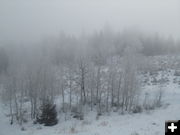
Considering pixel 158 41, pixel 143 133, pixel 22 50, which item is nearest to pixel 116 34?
pixel 158 41

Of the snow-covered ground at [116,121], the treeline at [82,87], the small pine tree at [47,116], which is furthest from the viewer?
the treeline at [82,87]

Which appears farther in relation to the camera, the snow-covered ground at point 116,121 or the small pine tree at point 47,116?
the small pine tree at point 47,116

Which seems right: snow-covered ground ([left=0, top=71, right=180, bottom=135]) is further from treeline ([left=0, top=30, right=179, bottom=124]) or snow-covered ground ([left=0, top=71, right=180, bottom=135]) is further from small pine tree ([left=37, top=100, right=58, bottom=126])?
treeline ([left=0, top=30, right=179, bottom=124])

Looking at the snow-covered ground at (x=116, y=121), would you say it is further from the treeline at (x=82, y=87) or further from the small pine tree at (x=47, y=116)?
the treeline at (x=82, y=87)

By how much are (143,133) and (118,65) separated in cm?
1679

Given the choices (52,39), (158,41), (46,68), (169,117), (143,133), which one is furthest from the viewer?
(158,41)

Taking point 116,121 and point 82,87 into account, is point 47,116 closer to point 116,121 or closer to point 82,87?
point 82,87

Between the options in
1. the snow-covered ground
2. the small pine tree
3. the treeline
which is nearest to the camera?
the snow-covered ground

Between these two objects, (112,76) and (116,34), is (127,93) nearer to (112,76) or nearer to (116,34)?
(112,76)

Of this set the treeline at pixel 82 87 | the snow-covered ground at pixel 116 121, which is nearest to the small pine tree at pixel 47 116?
the snow-covered ground at pixel 116 121

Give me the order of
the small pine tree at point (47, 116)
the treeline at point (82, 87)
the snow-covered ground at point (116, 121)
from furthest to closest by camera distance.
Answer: the treeline at point (82, 87) → the small pine tree at point (47, 116) → the snow-covered ground at point (116, 121)

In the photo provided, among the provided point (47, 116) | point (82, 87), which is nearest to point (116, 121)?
point (47, 116)

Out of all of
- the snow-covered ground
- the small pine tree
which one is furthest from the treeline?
the small pine tree

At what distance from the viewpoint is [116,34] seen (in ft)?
234
